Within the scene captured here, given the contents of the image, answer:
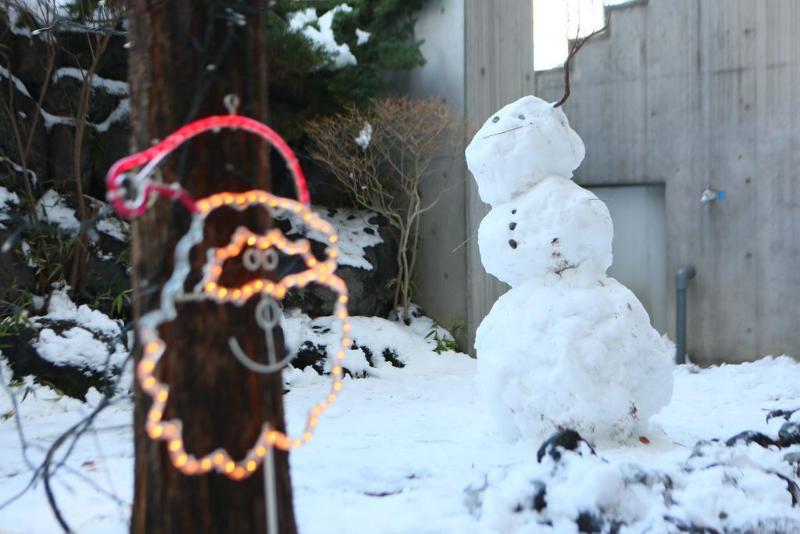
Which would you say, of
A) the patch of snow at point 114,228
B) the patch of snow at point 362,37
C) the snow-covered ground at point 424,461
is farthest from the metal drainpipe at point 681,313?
the patch of snow at point 114,228

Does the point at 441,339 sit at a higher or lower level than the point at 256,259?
lower

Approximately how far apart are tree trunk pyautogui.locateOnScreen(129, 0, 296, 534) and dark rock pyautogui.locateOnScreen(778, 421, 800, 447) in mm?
2926

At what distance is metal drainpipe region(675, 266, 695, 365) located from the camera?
804 centimetres

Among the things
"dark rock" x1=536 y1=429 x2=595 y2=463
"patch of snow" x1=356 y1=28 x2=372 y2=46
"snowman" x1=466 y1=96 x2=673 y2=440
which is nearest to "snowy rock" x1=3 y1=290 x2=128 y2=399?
"snowman" x1=466 y1=96 x2=673 y2=440

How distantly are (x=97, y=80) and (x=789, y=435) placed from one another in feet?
22.9

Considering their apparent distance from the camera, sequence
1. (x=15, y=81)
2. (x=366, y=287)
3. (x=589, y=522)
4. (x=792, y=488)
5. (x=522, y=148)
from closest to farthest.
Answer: (x=589, y=522), (x=792, y=488), (x=522, y=148), (x=15, y=81), (x=366, y=287)

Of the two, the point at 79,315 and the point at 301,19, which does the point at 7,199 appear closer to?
the point at 79,315

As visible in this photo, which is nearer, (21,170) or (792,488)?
(792,488)

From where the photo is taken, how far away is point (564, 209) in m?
4.18

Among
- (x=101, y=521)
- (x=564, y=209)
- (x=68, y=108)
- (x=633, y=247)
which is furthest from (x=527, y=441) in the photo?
(x=68, y=108)

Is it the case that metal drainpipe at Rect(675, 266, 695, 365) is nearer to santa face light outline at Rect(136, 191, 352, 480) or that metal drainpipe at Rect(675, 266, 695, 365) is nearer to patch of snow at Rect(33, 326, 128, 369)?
patch of snow at Rect(33, 326, 128, 369)

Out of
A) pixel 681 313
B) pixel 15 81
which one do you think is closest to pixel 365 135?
pixel 15 81

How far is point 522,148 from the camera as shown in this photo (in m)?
4.36

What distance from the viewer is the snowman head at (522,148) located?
437 centimetres
